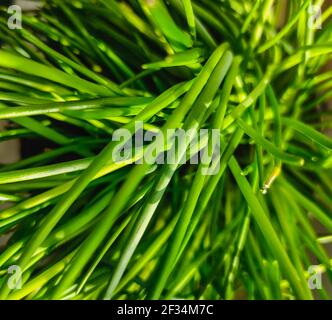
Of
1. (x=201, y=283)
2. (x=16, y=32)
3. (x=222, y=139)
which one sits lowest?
(x=201, y=283)

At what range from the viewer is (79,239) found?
31 cm

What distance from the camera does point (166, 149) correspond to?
0.80 ft

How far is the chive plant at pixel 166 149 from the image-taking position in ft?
0.79

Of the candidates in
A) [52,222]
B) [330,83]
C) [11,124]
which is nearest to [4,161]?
[11,124]

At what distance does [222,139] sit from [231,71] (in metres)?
0.05

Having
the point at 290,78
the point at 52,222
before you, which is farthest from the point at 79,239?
the point at 290,78

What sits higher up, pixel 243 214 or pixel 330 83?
pixel 330 83

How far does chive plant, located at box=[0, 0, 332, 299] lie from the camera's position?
24 centimetres

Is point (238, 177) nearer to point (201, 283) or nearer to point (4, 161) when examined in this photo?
point (201, 283)

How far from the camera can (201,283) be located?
1.05 feet

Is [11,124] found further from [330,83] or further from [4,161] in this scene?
[330,83]

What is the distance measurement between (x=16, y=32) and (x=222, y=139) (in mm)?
187

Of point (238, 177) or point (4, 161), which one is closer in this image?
point (238, 177)

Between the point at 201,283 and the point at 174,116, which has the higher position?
the point at 174,116
